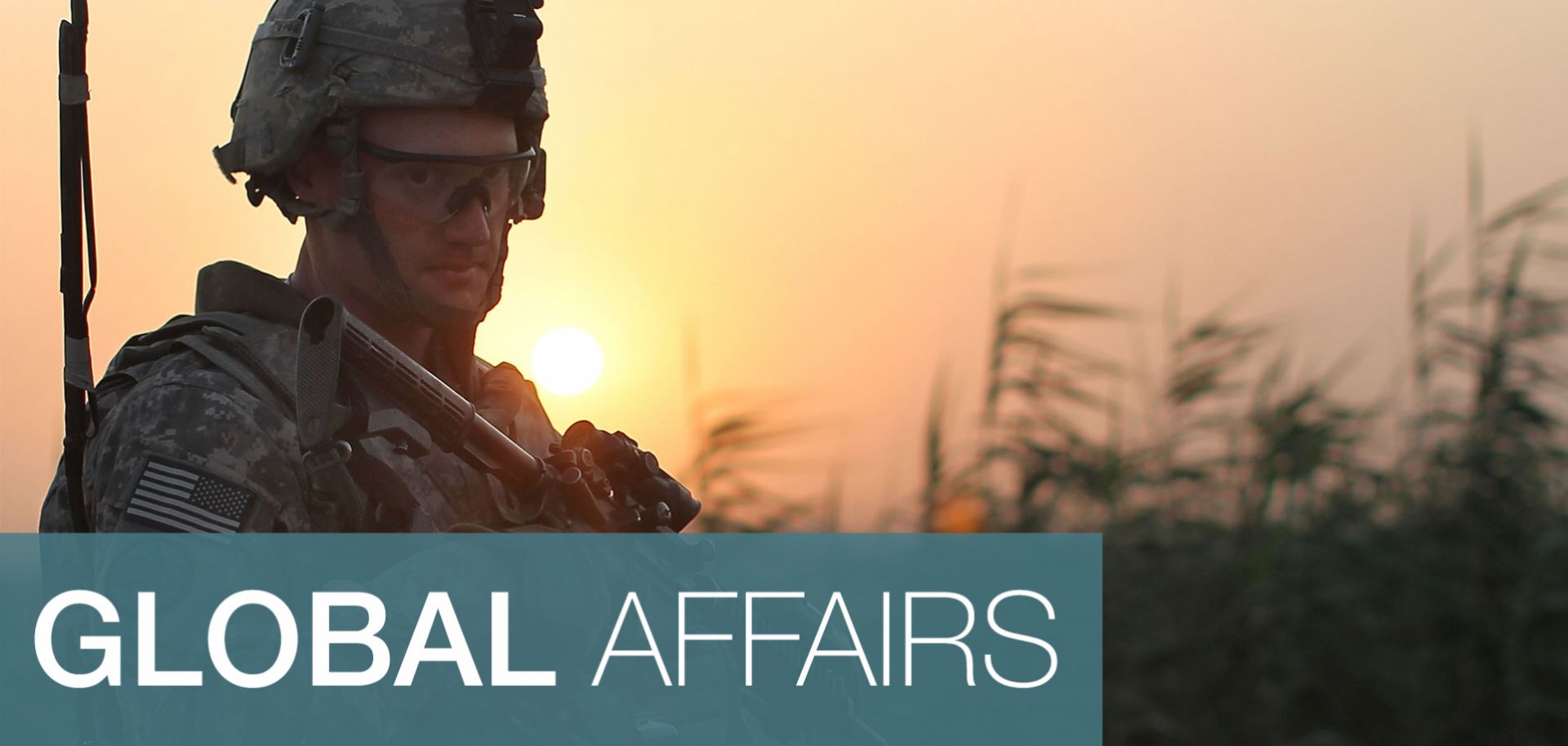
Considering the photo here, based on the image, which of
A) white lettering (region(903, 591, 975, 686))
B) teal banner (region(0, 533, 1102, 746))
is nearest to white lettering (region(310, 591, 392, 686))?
teal banner (region(0, 533, 1102, 746))

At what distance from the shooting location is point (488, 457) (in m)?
2.99

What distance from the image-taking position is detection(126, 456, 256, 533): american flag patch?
104 inches

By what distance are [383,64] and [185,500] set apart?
90cm

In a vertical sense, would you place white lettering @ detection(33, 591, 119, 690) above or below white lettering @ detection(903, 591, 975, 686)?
below

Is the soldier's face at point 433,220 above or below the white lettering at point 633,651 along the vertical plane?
above

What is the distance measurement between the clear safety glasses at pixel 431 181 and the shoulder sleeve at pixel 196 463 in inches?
18.1

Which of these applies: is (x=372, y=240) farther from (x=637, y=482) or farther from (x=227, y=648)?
(x=227, y=648)

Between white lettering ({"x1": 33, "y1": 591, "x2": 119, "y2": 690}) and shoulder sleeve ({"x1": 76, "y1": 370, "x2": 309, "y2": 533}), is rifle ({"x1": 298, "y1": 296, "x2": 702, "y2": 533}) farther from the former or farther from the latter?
white lettering ({"x1": 33, "y1": 591, "x2": 119, "y2": 690})

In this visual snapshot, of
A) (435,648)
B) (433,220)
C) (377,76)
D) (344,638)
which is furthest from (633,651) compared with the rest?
(377,76)

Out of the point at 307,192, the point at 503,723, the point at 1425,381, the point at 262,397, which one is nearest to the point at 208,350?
the point at 262,397

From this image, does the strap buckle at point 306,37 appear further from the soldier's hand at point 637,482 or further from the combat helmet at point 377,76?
the soldier's hand at point 637,482

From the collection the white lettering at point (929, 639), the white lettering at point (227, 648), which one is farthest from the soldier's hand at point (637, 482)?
the white lettering at point (929, 639)

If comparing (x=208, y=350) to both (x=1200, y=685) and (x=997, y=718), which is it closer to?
(x=997, y=718)

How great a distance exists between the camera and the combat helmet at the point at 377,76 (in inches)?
121
